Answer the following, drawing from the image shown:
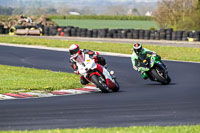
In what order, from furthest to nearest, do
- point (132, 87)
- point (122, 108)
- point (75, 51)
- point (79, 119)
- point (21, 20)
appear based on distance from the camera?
point (21, 20) < point (132, 87) < point (75, 51) < point (122, 108) < point (79, 119)

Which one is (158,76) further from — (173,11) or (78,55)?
(173,11)

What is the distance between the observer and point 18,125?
9656mm

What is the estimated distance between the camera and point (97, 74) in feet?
50.3

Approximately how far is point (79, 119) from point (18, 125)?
129cm

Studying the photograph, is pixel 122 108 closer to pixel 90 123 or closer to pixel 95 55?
pixel 90 123

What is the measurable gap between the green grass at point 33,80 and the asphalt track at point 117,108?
181 cm

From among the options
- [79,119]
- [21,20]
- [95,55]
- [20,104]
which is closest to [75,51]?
[95,55]

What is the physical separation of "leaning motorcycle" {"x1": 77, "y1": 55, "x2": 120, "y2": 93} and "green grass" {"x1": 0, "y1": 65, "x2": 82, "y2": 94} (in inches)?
53.0

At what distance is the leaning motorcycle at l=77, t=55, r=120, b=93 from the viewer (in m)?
15.3

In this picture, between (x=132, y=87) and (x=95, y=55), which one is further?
(x=132, y=87)

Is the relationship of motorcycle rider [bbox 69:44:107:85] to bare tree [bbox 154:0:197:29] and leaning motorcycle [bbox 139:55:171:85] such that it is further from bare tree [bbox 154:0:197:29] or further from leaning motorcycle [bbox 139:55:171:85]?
bare tree [bbox 154:0:197:29]

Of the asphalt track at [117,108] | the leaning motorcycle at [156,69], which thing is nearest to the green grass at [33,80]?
the asphalt track at [117,108]

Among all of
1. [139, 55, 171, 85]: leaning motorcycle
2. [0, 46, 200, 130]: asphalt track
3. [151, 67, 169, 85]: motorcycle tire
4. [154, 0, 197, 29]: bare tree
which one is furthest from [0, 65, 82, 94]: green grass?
[154, 0, 197, 29]: bare tree

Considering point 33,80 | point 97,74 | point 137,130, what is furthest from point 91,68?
point 137,130
